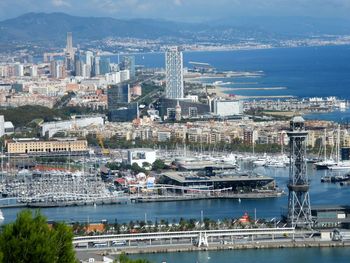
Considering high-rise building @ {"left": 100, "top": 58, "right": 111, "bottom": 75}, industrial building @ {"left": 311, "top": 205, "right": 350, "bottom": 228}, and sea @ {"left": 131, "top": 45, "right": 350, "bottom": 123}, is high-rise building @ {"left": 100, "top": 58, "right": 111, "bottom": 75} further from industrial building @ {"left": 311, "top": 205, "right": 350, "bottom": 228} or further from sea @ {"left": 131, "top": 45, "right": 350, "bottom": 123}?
industrial building @ {"left": 311, "top": 205, "right": 350, "bottom": 228}

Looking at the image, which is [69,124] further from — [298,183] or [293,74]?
[293,74]

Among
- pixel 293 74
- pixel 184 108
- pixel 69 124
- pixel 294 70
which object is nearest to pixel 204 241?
pixel 69 124

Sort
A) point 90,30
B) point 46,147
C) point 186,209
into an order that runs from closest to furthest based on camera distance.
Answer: point 186,209 → point 46,147 → point 90,30

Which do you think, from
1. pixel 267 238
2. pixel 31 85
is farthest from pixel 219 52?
pixel 267 238

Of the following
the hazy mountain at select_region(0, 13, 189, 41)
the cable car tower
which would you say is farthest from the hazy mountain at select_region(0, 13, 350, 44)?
the cable car tower

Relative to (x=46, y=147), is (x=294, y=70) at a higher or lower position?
higher

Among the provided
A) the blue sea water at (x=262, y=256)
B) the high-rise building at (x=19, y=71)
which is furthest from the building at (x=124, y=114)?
the blue sea water at (x=262, y=256)
